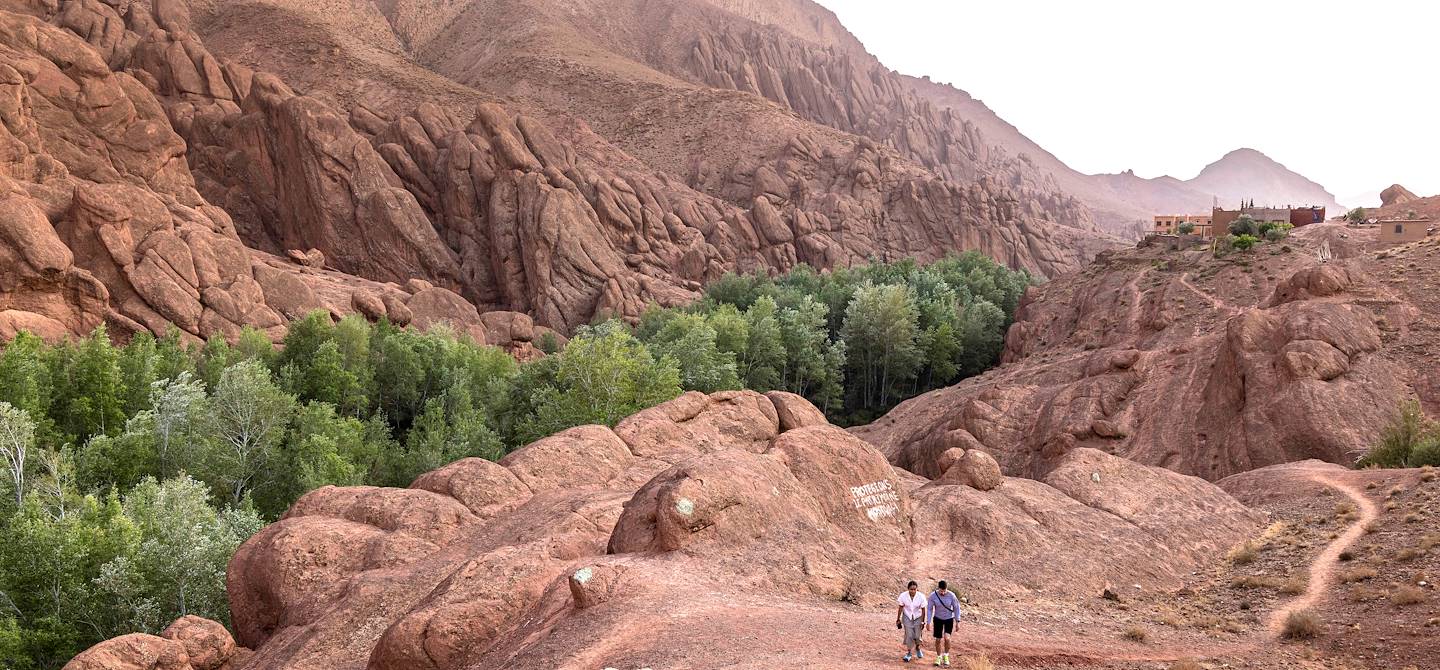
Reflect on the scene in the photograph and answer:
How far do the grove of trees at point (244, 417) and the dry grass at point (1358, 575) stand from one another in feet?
97.1

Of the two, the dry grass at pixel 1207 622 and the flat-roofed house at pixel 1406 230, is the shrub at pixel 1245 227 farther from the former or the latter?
the dry grass at pixel 1207 622

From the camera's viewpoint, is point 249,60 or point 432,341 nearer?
point 432,341

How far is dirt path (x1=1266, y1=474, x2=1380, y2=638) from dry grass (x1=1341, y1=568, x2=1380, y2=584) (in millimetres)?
282

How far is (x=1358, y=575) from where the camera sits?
19344 mm

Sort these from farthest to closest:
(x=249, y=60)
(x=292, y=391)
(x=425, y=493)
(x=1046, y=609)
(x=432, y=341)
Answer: (x=249, y=60) < (x=432, y=341) < (x=292, y=391) < (x=425, y=493) < (x=1046, y=609)

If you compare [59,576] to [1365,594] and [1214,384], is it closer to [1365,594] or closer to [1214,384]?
[1365,594]

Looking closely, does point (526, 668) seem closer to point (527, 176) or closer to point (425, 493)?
point (425, 493)

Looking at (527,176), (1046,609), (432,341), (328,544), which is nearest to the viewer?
(1046,609)

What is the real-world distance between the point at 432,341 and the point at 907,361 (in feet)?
126

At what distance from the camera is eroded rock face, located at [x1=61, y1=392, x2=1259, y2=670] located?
15.2 metres

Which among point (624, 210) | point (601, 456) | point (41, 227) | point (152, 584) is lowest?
point (152, 584)

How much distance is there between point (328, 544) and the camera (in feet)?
67.7

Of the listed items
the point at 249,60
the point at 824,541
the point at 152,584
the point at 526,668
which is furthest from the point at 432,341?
the point at 249,60

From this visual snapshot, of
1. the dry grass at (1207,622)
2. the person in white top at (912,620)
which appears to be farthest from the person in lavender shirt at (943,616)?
the dry grass at (1207,622)
